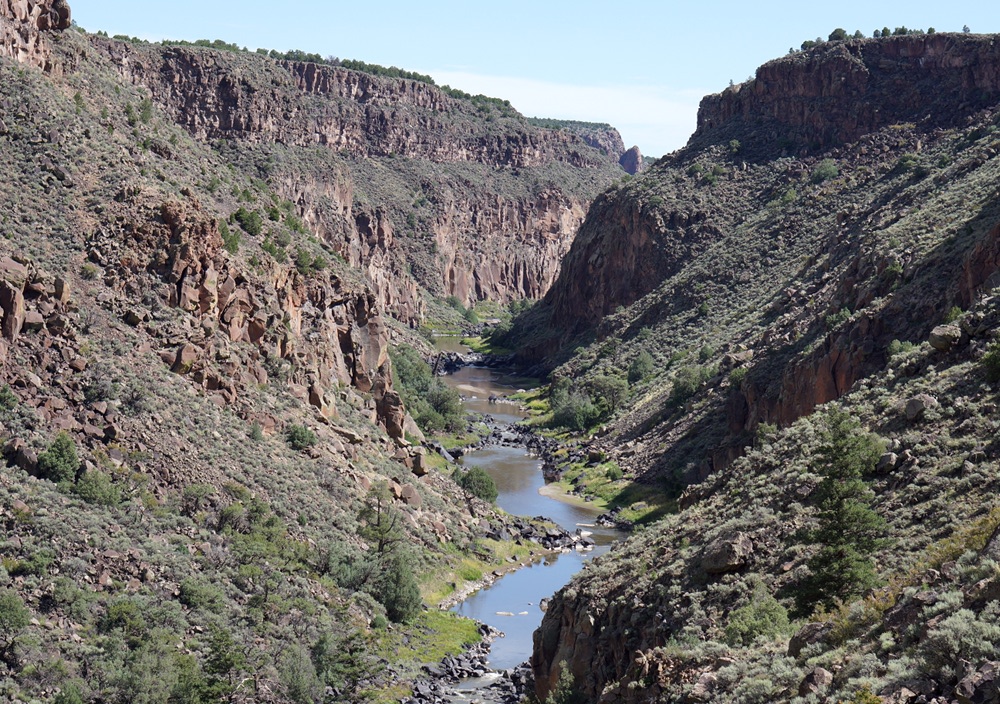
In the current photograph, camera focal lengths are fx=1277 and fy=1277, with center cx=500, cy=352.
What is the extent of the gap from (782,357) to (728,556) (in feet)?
153

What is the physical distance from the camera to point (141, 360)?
208 ft

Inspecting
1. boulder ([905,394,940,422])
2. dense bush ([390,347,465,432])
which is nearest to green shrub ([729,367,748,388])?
dense bush ([390,347,465,432])

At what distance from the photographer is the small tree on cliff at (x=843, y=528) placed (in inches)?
1438

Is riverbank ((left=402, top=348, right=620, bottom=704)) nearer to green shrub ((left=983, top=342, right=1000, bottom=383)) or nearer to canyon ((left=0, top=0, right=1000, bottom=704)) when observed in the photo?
canyon ((left=0, top=0, right=1000, bottom=704))

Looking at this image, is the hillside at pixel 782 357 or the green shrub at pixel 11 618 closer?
the hillside at pixel 782 357

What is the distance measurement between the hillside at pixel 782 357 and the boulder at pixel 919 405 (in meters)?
0.15

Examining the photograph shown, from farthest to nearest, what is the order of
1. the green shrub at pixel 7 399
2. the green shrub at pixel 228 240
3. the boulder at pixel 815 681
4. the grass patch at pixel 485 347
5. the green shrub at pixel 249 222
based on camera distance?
the grass patch at pixel 485 347 < the green shrub at pixel 249 222 < the green shrub at pixel 228 240 < the green shrub at pixel 7 399 < the boulder at pixel 815 681

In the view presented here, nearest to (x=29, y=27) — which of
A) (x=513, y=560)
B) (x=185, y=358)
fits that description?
(x=185, y=358)


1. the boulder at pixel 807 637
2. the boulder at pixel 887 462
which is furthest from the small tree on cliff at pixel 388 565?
the boulder at pixel 807 637

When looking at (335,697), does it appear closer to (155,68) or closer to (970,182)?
(970,182)

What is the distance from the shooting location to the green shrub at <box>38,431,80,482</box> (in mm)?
53750

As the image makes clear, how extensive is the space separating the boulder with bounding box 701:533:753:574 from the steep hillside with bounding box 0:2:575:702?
18697mm

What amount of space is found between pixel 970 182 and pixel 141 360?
6028 cm

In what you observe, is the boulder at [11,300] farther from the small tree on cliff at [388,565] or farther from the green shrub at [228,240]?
the small tree on cliff at [388,565]
